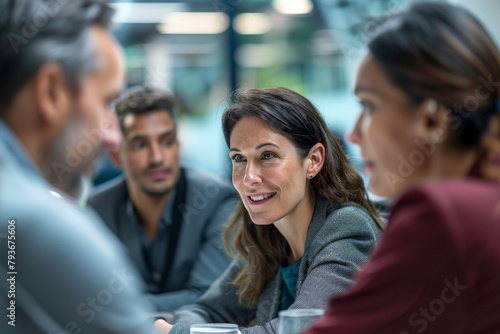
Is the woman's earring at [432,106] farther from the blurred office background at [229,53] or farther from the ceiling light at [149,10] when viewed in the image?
the ceiling light at [149,10]

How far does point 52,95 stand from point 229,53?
293 cm

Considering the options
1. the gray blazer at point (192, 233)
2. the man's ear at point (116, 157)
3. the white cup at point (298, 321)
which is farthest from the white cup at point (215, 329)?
the man's ear at point (116, 157)

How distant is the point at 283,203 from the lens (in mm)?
1806

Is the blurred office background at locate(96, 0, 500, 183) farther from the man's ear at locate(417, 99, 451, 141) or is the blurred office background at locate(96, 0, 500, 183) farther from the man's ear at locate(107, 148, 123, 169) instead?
the man's ear at locate(417, 99, 451, 141)

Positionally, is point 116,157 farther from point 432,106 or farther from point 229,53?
point 432,106

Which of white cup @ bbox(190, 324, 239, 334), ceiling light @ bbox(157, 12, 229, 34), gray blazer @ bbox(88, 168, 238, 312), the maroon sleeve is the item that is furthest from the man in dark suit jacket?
the maroon sleeve

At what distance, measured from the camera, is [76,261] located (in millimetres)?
851

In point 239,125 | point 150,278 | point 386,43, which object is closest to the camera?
point 386,43

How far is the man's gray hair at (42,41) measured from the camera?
2.90 ft

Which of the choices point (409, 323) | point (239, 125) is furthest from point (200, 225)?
point (409, 323)

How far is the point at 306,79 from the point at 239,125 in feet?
6.49

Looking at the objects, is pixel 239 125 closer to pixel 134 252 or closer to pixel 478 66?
pixel 478 66

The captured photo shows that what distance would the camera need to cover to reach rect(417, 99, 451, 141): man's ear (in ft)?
2.99

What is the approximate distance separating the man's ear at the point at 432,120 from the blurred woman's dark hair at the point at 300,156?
2.93 ft
